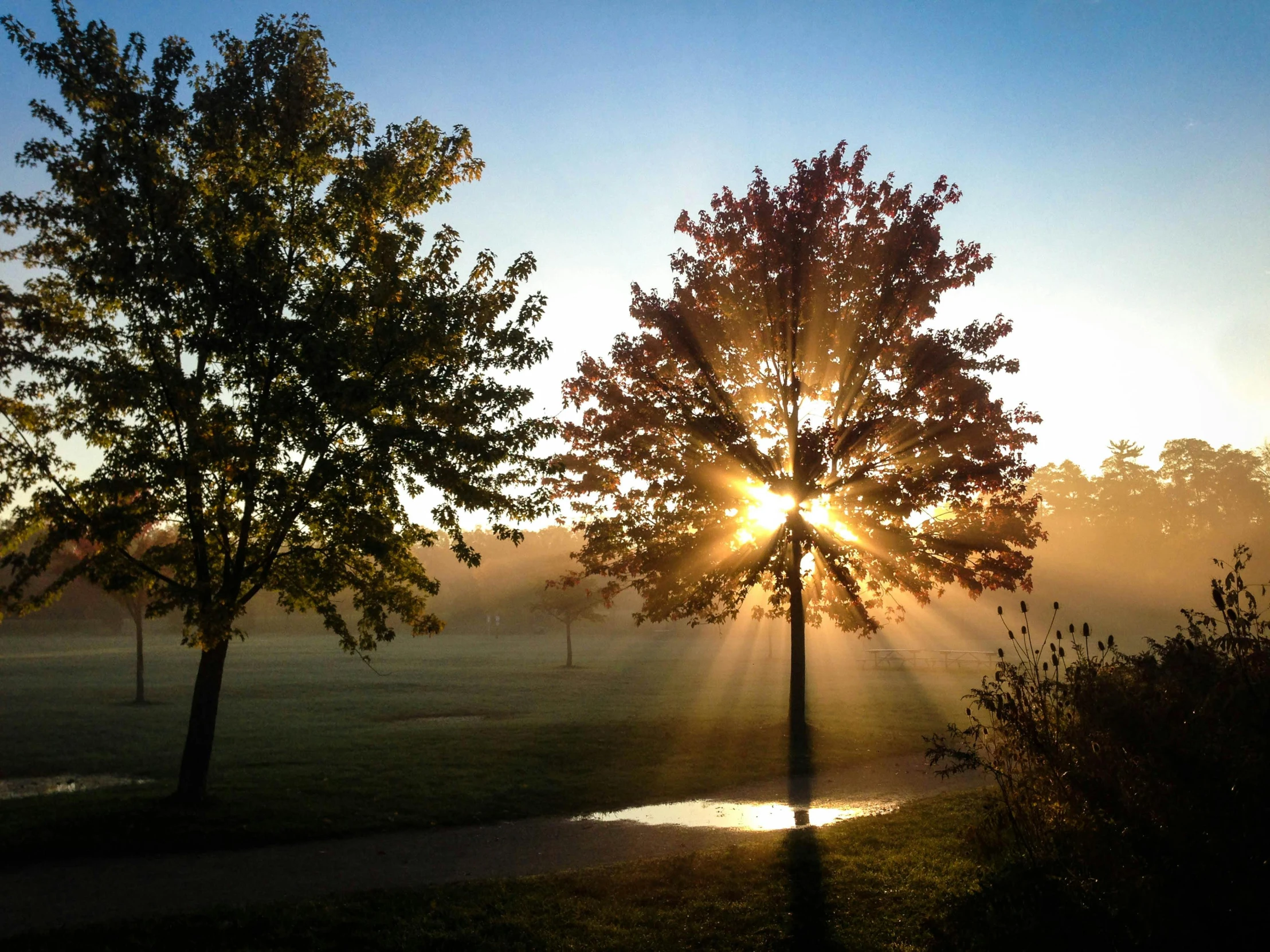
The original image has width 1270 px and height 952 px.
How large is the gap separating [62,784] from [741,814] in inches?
481

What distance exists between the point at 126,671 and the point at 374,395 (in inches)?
1456

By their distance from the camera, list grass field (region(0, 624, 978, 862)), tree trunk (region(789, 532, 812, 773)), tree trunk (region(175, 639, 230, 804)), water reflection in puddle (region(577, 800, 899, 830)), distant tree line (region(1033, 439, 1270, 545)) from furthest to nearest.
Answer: distant tree line (region(1033, 439, 1270, 545)) → tree trunk (region(789, 532, 812, 773)) → tree trunk (region(175, 639, 230, 804)) → water reflection in puddle (region(577, 800, 899, 830)) → grass field (region(0, 624, 978, 862))

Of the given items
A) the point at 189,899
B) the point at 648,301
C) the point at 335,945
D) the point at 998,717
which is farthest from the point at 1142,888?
the point at 648,301

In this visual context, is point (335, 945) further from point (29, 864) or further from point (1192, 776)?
point (1192, 776)

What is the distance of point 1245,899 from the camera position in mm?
4227

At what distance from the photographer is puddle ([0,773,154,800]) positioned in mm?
13641

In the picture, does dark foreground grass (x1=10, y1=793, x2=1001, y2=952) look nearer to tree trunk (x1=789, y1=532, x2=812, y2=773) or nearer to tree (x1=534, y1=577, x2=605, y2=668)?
tree trunk (x1=789, y1=532, x2=812, y2=773)

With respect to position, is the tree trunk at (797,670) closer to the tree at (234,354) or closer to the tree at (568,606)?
the tree at (234,354)

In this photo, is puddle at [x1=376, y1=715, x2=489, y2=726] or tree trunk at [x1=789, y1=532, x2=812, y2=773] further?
puddle at [x1=376, y1=715, x2=489, y2=726]

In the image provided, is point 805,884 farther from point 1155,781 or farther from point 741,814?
point 741,814

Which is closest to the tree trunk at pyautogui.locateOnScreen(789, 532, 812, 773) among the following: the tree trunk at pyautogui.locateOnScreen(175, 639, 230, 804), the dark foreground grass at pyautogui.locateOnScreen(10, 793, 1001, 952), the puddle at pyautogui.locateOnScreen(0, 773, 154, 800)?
the dark foreground grass at pyautogui.locateOnScreen(10, 793, 1001, 952)

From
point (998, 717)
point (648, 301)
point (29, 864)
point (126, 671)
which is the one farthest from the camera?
point (126, 671)

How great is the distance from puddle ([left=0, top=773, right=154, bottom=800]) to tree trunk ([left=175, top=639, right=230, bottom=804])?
133 inches

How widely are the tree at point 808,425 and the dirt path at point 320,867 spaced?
17.3ft
